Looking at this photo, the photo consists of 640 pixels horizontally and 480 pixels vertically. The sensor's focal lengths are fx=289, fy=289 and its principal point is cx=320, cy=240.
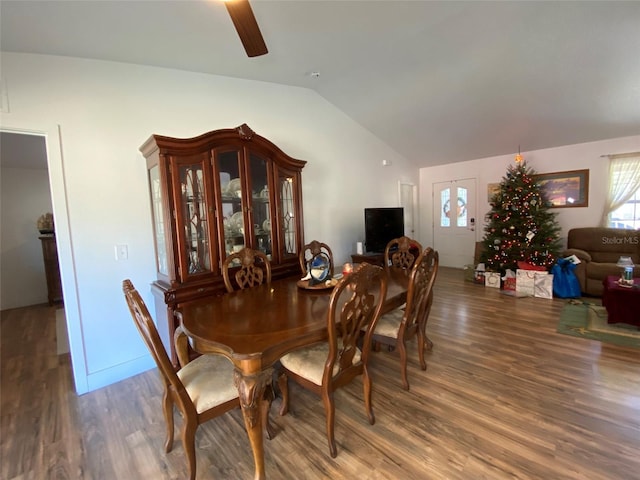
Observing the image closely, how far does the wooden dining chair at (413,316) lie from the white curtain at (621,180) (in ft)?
14.2

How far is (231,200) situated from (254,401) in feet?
5.78

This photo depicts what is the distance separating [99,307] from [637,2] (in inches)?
200

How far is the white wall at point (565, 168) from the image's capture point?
4.58 meters

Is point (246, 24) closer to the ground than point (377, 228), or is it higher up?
higher up

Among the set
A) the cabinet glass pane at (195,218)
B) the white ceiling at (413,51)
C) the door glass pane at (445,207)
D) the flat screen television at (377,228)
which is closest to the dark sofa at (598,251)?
the white ceiling at (413,51)

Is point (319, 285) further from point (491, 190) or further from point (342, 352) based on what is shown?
point (491, 190)

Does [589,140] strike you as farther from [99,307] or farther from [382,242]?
[99,307]

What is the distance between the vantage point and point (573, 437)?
1661mm

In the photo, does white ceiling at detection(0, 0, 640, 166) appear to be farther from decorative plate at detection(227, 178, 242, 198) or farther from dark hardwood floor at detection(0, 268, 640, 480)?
dark hardwood floor at detection(0, 268, 640, 480)

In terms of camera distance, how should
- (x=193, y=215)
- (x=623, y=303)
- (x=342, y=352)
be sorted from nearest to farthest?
1. (x=342, y=352)
2. (x=193, y=215)
3. (x=623, y=303)

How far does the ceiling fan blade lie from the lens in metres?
1.35

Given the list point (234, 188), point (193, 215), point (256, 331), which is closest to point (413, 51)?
point (234, 188)

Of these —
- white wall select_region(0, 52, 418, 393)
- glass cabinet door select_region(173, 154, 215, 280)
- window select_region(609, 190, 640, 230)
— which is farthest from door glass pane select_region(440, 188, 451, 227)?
glass cabinet door select_region(173, 154, 215, 280)

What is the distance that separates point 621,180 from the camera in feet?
14.6
